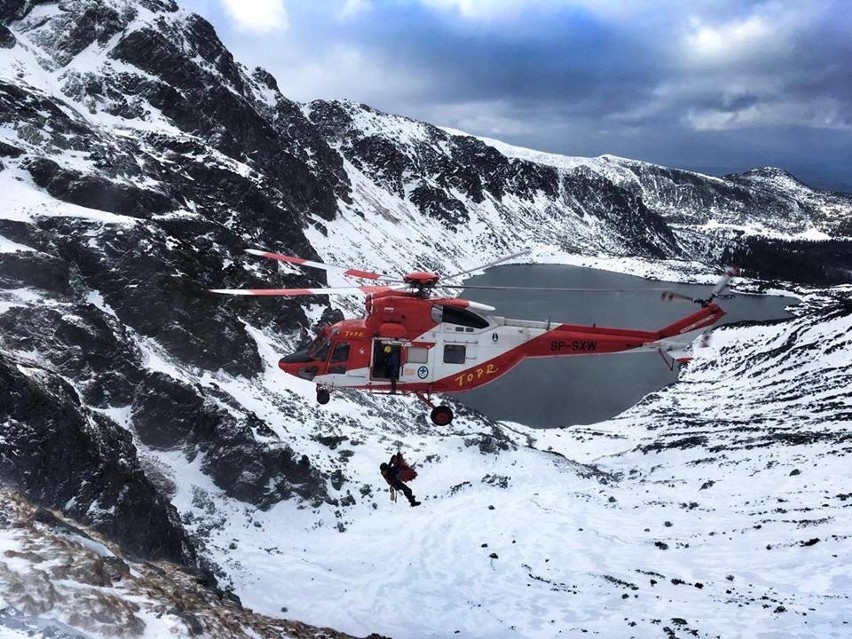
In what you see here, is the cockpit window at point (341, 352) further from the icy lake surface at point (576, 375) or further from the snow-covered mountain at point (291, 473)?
the icy lake surface at point (576, 375)

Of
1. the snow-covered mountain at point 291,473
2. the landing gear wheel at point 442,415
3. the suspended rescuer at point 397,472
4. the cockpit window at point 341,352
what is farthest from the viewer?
the snow-covered mountain at point 291,473

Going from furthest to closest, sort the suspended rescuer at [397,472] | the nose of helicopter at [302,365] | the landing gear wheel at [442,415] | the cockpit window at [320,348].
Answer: the suspended rescuer at [397,472] < the nose of helicopter at [302,365] < the cockpit window at [320,348] < the landing gear wheel at [442,415]

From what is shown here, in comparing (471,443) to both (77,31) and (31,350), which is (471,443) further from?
(77,31)

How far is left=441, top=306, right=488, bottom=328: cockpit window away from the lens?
1777 centimetres

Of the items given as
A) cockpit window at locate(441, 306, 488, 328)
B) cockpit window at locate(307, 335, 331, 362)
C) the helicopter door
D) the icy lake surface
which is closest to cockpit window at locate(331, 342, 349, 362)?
cockpit window at locate(307, 335, 331, 362)

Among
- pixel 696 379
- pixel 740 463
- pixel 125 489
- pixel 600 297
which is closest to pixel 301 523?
pixel 125 489

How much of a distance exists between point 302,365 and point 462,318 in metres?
4.88

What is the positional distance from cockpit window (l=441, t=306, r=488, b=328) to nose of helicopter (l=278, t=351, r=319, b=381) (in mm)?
4035

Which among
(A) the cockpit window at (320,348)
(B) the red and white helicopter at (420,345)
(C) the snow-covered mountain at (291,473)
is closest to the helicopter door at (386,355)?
(B) the red and white helicopter at (420,345)

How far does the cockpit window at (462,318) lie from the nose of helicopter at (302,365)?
13.2 feet

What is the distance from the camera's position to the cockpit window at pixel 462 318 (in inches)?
699

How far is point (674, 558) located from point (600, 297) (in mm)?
117584

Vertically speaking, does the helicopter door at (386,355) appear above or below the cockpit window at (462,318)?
below

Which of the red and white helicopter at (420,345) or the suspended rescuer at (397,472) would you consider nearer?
the red and white helicopter at (420,345)
